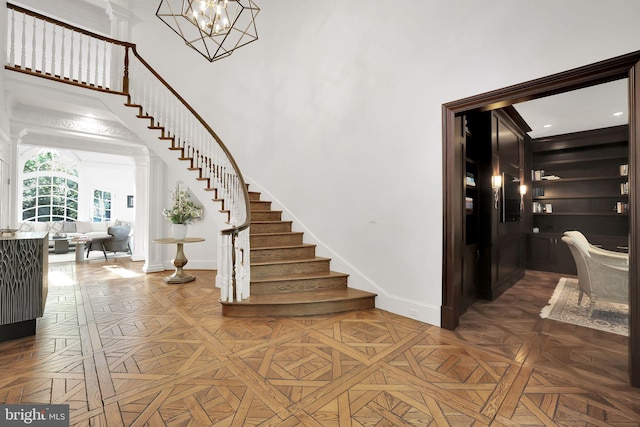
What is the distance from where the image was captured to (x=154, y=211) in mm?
6301

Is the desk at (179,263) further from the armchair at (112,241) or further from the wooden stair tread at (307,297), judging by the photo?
the armchair at (112,241)

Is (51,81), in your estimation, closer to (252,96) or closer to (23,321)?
(252,96)

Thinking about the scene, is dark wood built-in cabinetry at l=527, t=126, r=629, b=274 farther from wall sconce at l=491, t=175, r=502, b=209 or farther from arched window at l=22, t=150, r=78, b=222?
arched window at l=22, t=150, r=78, b=222

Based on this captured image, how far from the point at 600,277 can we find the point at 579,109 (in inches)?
118

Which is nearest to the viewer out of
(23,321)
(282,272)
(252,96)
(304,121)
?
(23,321)

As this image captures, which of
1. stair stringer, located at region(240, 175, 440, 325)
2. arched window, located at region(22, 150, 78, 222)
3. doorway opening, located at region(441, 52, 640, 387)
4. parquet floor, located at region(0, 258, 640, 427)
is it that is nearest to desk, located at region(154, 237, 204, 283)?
parquet floor, located at region(0, 258, 640, 427)

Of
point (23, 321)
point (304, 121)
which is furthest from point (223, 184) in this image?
point (23, 321)

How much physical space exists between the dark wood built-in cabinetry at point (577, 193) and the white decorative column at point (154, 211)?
815cm

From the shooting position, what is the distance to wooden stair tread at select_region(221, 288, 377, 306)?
346 centimetres

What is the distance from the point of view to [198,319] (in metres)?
3.36

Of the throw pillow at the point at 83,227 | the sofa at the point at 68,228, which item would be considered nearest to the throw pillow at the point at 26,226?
the sofa at the point at 68,228

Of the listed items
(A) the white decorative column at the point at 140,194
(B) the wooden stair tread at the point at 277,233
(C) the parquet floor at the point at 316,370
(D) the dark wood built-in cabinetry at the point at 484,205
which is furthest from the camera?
(A) the white decorative column at the point at 140,194

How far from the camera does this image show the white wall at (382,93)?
2.57 m

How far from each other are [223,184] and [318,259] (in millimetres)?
1876
